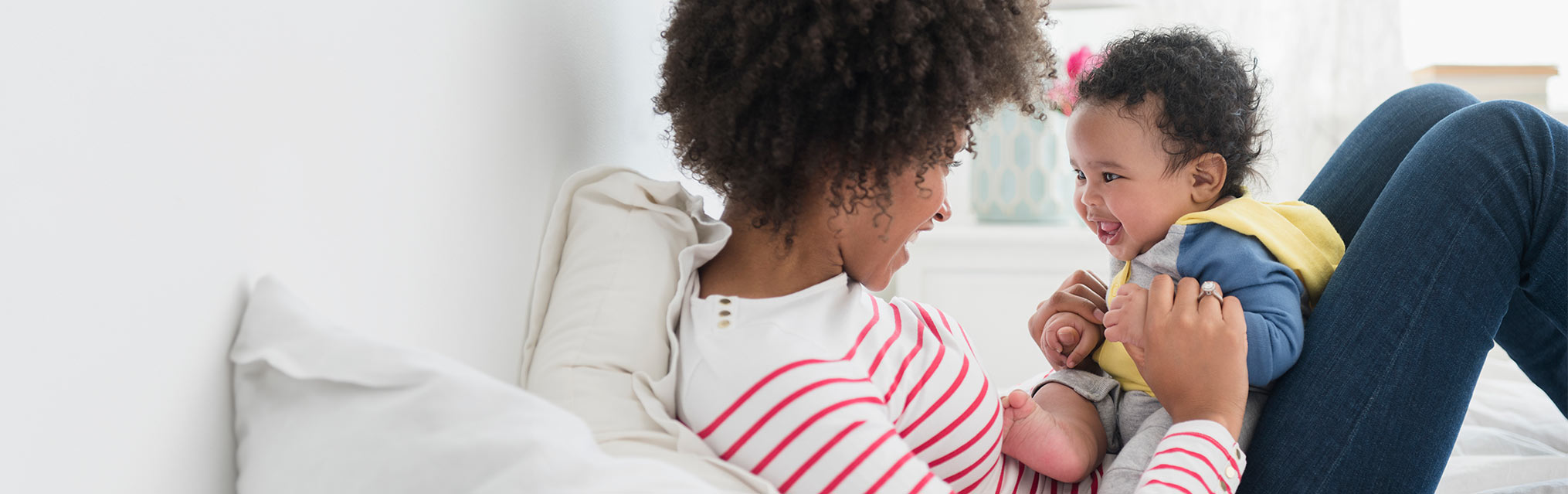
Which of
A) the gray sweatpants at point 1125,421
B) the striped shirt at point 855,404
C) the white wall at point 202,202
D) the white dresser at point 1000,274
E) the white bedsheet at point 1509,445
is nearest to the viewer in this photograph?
the white wall at point 202,202

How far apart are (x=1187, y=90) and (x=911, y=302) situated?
15.0 inches

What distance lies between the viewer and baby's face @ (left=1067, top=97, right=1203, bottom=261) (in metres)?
1.02

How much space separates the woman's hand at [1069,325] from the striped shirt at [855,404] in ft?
0.68

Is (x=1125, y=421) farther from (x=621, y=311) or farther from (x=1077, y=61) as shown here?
(x=1077, y=61)

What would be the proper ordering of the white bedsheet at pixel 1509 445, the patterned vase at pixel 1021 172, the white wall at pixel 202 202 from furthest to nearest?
the patterned vase at pixel 1021 172 < the white bedsheet at pixel 1509 445 < the white wall at pixel 202 202

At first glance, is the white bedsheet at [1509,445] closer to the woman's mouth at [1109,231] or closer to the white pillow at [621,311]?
the woman's mouth at [1109,231]

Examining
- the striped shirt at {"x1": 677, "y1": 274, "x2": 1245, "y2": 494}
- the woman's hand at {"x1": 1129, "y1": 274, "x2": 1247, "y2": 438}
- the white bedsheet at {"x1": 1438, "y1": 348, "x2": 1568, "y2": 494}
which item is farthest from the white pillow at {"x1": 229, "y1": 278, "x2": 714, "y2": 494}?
the white bedsheet at {"x1": 1438, "y1": 348, "x2": 1568, "y2": 494}

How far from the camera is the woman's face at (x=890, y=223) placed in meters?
0.74

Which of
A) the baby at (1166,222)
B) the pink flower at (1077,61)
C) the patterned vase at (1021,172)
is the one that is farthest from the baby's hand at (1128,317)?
the patterned vase at (1021,172)

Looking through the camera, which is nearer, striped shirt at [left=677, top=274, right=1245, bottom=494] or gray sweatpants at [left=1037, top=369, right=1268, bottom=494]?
striped shirt at [left=677, top=274, right=1245, bottom=494]

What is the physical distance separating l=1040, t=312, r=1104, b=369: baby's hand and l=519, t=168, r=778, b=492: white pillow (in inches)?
17.9

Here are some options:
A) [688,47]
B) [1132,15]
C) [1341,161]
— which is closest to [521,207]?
[688,47]

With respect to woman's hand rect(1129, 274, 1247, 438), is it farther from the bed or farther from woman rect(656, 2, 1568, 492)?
the bed


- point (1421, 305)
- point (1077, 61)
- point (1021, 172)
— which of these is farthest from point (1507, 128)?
point (1021, 172)
